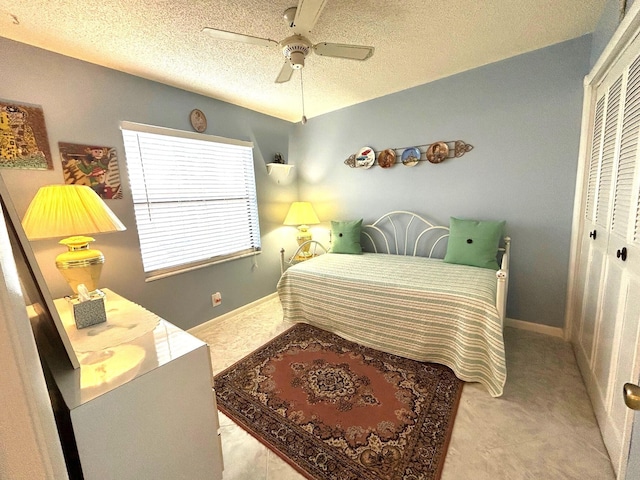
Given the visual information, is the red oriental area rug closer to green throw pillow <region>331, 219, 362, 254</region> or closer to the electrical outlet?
the electrical outlet

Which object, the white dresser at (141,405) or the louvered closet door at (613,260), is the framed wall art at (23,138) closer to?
the white dresser at (141,405)

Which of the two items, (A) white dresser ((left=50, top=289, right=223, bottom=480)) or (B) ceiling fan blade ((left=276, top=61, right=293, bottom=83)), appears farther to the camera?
(B) ceiling fan blade ((left=276, top=61, right=293, bottom=83))

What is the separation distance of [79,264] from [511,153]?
3.40 m

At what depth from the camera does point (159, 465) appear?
→ 946mm

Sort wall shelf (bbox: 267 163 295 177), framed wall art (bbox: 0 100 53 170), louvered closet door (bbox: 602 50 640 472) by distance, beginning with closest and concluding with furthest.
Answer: louvered closet door (bbox: 602 50 640 472)
framed wall art (bbox: 0 100 53 170)
wall shelf (bbox: 267 163 295 177)

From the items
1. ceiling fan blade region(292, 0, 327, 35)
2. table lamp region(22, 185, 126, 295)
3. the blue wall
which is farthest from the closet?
table lamp region(22, 185, 126, 295)

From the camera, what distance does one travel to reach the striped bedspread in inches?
69.3

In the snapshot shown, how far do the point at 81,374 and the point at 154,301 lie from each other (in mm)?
1642

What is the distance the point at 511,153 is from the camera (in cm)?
241

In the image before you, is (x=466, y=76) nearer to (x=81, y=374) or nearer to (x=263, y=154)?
(x=263, y=154)

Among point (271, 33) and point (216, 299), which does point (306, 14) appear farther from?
point (216, 299)

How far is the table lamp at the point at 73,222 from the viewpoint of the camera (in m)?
1.42

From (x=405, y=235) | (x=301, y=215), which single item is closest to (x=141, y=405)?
(x=301, y=215)

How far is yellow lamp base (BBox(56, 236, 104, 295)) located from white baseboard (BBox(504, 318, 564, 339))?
11.2 ft
